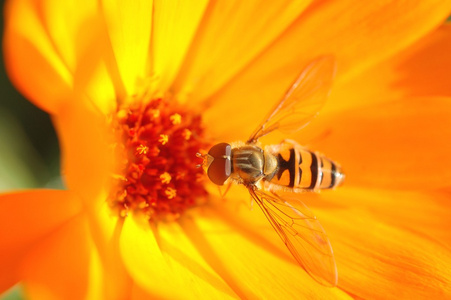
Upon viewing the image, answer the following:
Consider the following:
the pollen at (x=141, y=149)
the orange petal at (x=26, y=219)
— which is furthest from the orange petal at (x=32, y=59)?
the pollen at (x=141, y=149)

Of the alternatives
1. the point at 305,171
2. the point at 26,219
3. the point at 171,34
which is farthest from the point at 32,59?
the point at 305,171

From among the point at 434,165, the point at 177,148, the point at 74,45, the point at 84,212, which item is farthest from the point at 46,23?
the point at 434,165

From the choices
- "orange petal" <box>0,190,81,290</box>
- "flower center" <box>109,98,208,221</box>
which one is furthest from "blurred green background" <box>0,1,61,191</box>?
"orange petal" <box>0,190,81,290</box>

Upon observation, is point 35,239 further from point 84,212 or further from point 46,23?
point 46,23

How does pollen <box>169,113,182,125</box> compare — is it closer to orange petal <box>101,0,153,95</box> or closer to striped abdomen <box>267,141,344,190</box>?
orange petal <box>101,0,153,95</box>

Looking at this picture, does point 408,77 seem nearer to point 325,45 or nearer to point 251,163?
point 325,45
